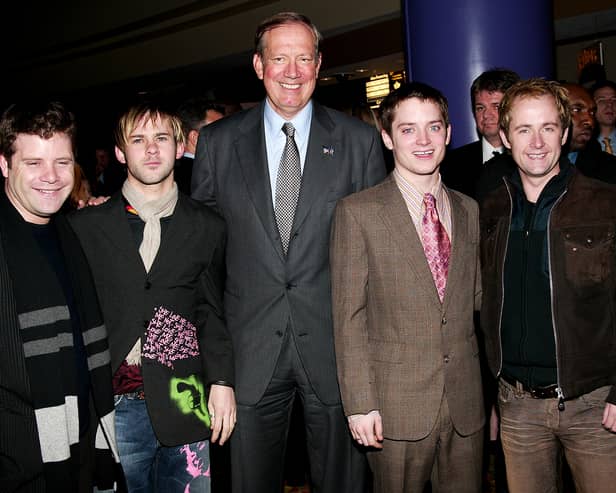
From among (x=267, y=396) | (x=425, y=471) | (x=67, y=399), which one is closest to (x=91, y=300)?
(x=67, y=399)

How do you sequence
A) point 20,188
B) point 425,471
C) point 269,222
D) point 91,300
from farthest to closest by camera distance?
point 269,222, point 425,471, point 91,300, point 20,188

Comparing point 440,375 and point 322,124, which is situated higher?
point 322,124

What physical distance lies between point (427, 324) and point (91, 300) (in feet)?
3.54

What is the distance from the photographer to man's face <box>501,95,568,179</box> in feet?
7.45

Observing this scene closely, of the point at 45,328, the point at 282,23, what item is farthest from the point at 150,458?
the point at 282,23

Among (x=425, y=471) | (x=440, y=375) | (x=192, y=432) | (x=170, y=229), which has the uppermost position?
(x=170, y=229)

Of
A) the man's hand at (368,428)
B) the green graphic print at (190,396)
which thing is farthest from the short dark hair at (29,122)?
the man's hand at (368,428)

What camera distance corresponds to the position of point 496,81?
3289 millimetres

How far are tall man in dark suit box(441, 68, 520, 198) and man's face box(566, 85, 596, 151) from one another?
416mm

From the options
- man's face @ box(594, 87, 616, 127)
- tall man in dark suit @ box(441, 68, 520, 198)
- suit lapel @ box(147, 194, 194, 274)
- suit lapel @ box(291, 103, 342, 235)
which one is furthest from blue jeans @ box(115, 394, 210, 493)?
man's face @ box(594, 87, 616, 127)

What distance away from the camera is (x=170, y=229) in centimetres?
231

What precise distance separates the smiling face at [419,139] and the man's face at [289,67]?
1.24ft

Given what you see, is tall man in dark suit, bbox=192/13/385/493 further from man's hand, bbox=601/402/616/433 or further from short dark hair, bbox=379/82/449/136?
man's hand, bbox=601/402/616/433

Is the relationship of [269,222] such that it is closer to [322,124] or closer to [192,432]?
[322,124]
